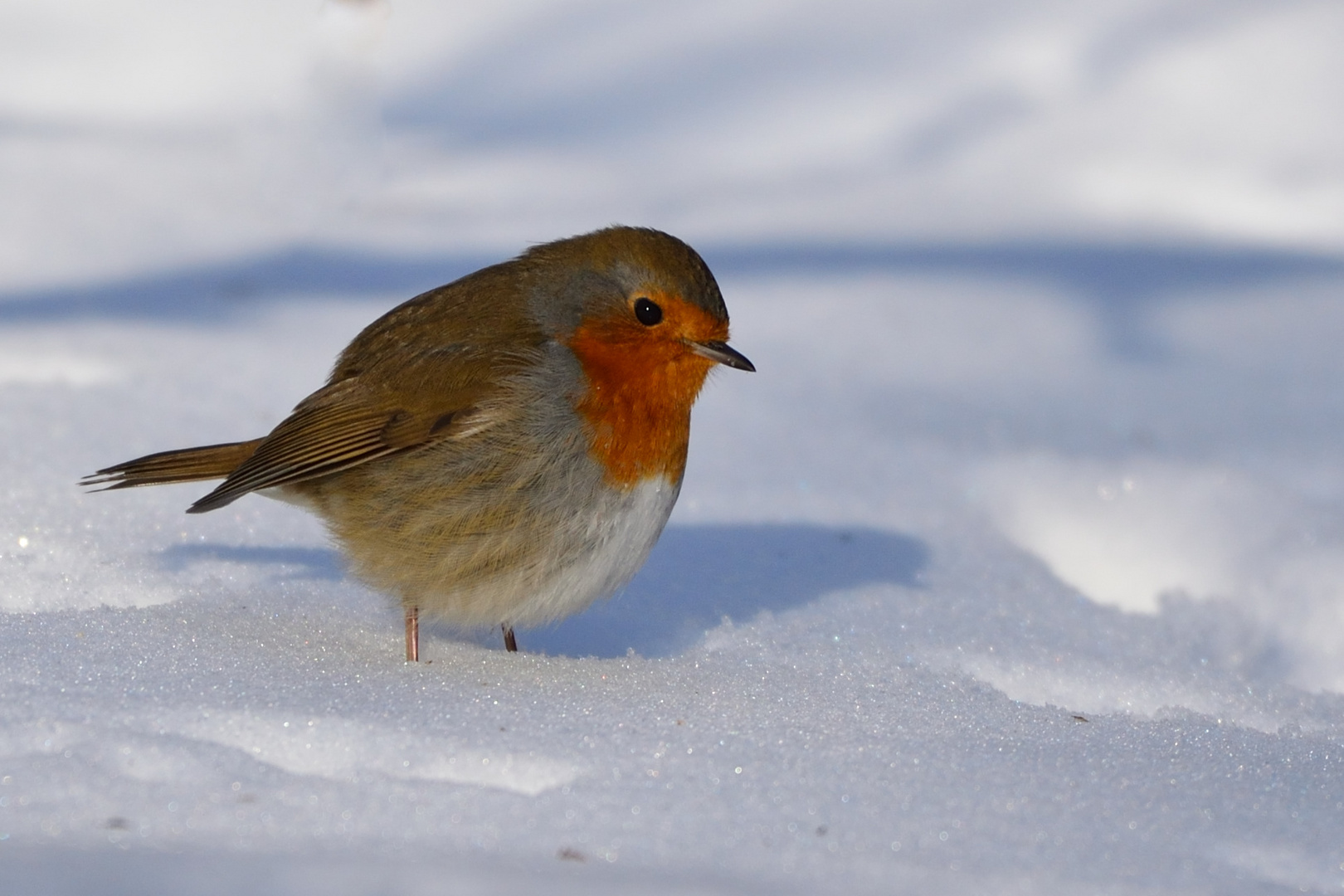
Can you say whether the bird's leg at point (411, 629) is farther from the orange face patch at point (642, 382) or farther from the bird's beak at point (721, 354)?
the bird's beak at point (721, 354)

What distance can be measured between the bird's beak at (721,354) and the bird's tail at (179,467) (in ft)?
4.36

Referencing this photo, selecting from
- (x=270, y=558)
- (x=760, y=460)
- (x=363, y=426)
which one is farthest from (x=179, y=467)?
(x=760, y=460)

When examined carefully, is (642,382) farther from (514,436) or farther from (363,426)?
(363,426)

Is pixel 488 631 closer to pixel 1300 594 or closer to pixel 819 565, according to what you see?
pixel 819 565

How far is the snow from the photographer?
9.04 feet

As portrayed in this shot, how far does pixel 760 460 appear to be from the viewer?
19.4ft

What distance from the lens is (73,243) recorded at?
6992 mm

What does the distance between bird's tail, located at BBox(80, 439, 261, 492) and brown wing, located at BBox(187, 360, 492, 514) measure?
207 mm

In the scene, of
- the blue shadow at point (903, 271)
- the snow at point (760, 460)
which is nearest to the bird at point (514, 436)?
the snow at point (760, 460)

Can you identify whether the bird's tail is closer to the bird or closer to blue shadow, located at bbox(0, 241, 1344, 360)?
the bird

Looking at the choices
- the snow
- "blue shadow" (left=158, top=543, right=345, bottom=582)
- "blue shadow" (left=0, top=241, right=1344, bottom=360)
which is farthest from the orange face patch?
"blue shadow" (left=0, top=241, right=1344, bottom=360)

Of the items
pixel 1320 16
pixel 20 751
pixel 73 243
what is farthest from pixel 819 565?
pixel 1320 16

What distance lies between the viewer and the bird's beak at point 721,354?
13.1 feet

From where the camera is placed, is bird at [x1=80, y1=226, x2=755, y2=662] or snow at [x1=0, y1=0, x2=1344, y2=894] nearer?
snow at [x1=0, y1=0, x2=1344, y2=894]
